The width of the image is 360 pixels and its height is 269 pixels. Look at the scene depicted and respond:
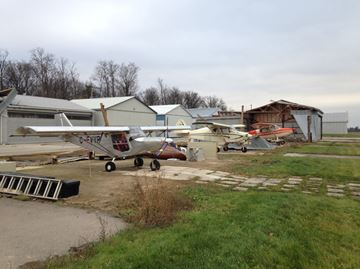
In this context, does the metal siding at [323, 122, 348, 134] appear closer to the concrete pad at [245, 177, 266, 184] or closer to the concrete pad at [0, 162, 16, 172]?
the concrete pad at [245, 177, 266, 184]

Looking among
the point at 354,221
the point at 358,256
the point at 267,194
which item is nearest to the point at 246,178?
the point at 267,194

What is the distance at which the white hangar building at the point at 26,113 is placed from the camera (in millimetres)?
32469

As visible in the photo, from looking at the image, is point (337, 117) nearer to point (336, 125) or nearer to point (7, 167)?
point (336, 125)

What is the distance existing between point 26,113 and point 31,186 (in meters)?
29.1

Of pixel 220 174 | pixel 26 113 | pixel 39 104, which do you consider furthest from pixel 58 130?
pixel 39 104

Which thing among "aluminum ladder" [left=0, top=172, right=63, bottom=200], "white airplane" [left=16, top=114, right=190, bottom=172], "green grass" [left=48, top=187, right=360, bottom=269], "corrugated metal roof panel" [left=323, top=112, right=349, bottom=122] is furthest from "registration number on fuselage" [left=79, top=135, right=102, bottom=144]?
"corrugated metal roof panel" [left=323, top=112, right=349, bottom=122]

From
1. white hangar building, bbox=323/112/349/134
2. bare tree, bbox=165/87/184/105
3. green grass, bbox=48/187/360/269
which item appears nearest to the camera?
green grass, bbox=48/187/360/269

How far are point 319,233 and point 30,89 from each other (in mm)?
72803

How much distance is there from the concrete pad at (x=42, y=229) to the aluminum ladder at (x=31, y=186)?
0.50m

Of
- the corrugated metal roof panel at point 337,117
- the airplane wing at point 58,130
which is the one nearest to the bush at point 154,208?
the airplane wing at point 58,130

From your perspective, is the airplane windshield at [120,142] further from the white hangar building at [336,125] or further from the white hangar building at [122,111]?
the white hangar building at [336,125]

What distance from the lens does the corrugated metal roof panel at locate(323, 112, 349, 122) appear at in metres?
80.7

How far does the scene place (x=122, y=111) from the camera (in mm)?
46938

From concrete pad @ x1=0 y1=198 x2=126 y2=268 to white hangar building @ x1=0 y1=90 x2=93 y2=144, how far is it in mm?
23654
